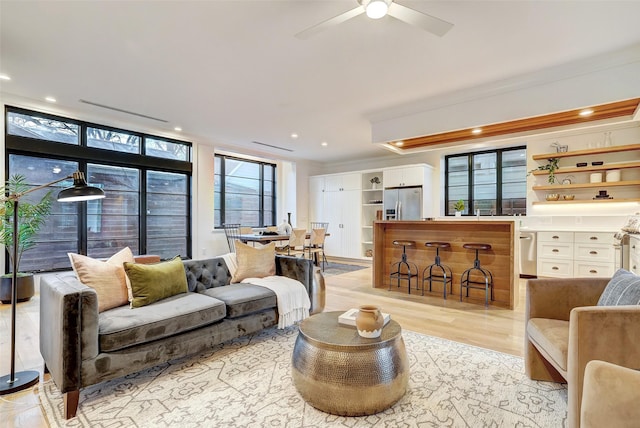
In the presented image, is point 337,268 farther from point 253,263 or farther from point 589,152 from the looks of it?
point 589,152

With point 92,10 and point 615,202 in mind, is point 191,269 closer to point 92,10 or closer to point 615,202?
point 92,10

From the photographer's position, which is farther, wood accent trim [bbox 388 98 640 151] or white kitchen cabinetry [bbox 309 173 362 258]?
white kitchen cabinetry [bbox 309 173 362 258]

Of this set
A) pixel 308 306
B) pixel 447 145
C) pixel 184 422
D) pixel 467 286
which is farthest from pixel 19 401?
pixel 447 145

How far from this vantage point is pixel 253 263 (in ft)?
10.8

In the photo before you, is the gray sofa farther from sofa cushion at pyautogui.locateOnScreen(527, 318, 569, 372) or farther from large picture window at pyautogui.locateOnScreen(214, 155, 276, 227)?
large picture window at pyautogui.locateOnScreen(214, 155, 276, 227)

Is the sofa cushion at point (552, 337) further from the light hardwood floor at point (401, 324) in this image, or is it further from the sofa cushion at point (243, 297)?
the sofa cushion at point (243, 297)

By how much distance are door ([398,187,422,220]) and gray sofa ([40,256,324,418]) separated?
463 cm

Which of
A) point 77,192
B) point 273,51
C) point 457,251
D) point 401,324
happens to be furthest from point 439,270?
point 77,192

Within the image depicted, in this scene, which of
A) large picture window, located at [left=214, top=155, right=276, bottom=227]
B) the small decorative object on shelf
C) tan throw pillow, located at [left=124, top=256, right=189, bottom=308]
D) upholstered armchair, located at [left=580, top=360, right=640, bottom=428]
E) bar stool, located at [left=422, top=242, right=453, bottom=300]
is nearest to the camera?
upholstered armchair, located at [left=580, top=360, right=640, bottom=428]

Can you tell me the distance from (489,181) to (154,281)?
6.34 metres

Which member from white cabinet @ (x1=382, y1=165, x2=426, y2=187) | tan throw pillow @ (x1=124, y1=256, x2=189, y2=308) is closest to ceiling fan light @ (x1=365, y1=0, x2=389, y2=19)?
tan throw pillow @ (x1=124, y1=256, x2=189, y2=308)

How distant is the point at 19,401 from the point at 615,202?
743cm

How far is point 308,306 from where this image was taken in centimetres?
317

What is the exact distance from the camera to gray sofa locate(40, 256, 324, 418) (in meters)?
1.79
